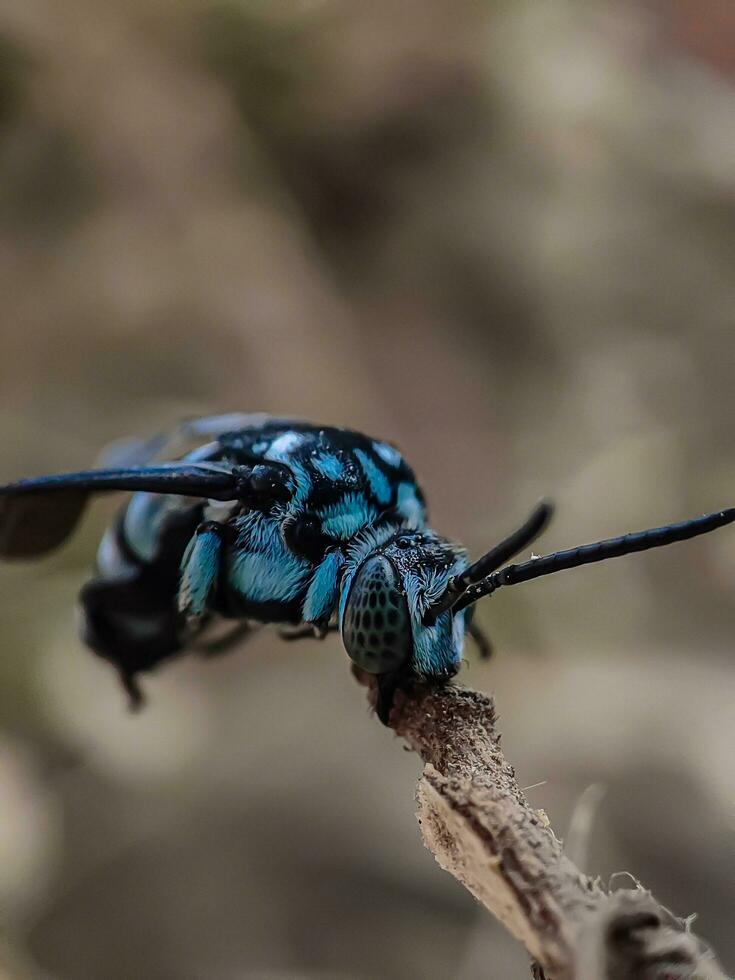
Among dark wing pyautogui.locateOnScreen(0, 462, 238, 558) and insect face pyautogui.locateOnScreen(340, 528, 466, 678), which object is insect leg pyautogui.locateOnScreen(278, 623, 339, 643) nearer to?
insect face pyautogui.locateOnScreen(340, 528, 466, 678)

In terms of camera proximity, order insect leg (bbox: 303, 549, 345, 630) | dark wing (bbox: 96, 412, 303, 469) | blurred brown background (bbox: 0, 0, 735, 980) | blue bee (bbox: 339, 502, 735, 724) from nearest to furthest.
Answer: blue bee (bbox: 339, 502, 735, 724) → insect leg (bbox: 303, 549, 345, 630) → dark wing (bbox: 96, 412, 303, 469) → blurred brown background (bbox: 0, 0, 735, 980)

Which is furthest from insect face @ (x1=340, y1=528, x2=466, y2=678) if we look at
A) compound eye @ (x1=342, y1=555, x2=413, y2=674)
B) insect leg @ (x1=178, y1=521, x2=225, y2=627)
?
insect leg @ (x1=178, y1=521, x2=225, y2=627)

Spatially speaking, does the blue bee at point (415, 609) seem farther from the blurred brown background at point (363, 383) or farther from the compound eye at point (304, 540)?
the blurred brown background at point (363, 383)

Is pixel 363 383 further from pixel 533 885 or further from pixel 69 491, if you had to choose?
pixel 533 885

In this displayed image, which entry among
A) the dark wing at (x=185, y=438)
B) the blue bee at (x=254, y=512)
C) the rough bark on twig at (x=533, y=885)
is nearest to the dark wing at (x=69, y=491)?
the blue bee at (x=254, y=512)

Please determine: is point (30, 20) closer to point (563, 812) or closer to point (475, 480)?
point (475, 480)

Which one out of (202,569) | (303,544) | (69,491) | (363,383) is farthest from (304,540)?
(363,383)

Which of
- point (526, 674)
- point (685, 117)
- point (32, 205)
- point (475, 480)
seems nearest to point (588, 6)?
point (685, 117)
